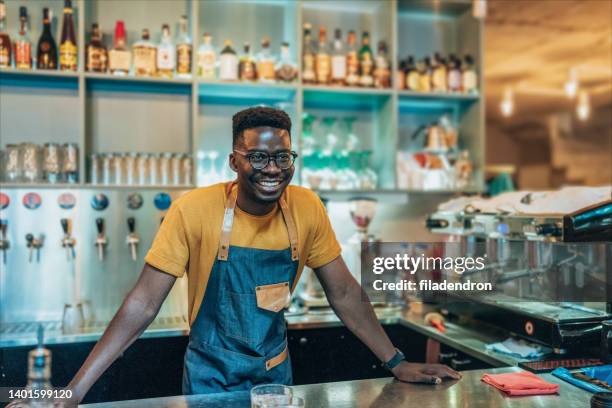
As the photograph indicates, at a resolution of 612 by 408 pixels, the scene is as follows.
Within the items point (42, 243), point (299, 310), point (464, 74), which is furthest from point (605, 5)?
point (42, 243)

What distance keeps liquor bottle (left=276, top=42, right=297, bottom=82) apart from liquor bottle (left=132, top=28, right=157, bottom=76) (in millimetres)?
615

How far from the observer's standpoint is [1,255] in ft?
8.98

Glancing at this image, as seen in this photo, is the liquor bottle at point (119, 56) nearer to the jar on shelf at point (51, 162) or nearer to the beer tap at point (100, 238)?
the jar on shelf at point (51, 162)

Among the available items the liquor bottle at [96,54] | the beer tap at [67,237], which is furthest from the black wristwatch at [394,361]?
the liquor bottle at [96,54]

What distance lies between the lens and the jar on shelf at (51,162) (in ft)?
8.83

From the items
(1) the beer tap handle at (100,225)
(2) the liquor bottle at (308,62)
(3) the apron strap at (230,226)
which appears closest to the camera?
(3) the apron strap at (230,226)

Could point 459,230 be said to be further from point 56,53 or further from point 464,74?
point 56,53

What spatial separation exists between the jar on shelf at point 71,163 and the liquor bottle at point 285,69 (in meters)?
1.04

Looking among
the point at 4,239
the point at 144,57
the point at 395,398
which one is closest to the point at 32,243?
the point at 4,239

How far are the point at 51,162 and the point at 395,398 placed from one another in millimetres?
1982

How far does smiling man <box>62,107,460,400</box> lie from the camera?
1.59m

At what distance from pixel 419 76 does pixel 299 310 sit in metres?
1.44

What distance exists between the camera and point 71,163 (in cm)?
270

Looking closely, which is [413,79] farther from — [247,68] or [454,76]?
[247,68]
